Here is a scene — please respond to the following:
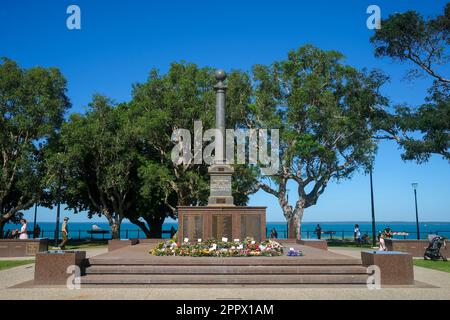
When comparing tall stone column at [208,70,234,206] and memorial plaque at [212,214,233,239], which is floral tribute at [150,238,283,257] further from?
tall stone column at [208,70,234,206]

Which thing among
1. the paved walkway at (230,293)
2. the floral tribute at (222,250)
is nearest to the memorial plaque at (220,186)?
the floral tribute at (222,250)

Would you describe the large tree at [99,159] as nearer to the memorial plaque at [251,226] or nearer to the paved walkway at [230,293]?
the memorial plaque at [251,226]

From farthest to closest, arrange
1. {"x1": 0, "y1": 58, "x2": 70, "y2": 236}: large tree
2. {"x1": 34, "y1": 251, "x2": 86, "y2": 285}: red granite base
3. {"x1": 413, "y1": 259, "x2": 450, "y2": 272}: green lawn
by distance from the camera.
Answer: {"x1": 0, "y1": 58, "x2": 70, "y2": 236}: large tree, {"x1": 413, "y1": 259, "x2": 450, "y2": 272}: green lawn, {"x1": 34, "y1": 251, "x2": 86, "y2": 285}: red granite base

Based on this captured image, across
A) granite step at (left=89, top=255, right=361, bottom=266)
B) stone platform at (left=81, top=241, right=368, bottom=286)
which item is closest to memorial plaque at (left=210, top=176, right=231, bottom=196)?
stone platform at (left=81, top=241, right=368, bottom=286)

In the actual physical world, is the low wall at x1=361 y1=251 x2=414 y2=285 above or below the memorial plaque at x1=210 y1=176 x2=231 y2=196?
below

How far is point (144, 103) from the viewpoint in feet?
124

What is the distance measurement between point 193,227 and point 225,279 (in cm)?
746

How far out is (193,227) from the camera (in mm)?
21500

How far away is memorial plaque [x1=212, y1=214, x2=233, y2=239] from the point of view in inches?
840

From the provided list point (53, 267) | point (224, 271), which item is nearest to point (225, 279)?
point (224, 271)

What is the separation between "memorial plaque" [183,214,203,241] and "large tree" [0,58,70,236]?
62.7 ft
